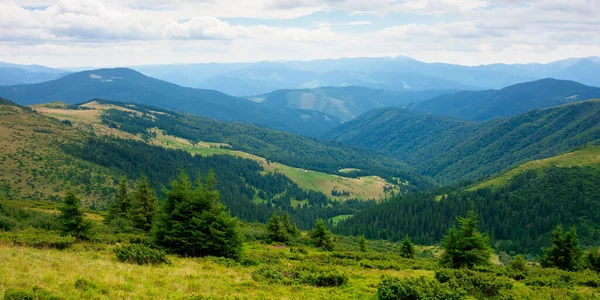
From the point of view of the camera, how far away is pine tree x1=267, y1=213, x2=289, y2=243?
192ft

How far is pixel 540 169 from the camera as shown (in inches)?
7840

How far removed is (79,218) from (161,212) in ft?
36.5

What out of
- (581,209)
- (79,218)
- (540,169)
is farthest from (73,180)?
(540,169)

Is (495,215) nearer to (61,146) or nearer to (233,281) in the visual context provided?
(233,281)

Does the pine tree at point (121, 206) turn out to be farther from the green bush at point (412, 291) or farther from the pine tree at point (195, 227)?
the green bush at point (412, 291)

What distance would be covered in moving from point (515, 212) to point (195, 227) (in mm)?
171284

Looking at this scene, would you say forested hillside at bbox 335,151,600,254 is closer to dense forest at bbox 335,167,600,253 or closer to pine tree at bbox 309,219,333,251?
dense forest at bbox 335,167,600,253

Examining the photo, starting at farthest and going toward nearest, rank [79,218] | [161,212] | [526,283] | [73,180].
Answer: [73,180]
[79,218]
[161,212]
[526,283]

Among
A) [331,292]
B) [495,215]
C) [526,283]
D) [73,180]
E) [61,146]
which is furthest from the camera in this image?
[61,146]

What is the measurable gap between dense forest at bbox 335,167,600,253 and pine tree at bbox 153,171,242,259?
127493mm

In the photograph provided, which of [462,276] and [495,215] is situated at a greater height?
[462,276]

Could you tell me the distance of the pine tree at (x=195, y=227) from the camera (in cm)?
3447

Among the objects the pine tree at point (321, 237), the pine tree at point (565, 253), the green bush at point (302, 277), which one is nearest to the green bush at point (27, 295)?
the green bush at point (302, 277)

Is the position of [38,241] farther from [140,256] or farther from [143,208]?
[143,208]
